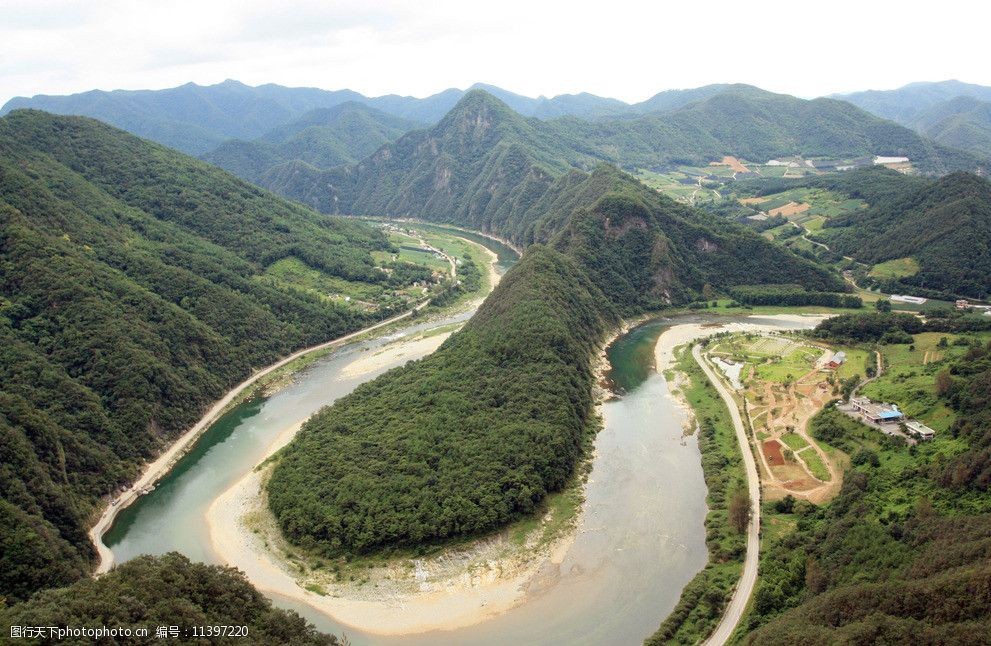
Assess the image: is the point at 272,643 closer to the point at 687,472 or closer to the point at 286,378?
the point at 687,472

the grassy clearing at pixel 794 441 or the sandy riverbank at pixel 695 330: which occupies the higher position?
the sandy riverbank at pixel 695 330

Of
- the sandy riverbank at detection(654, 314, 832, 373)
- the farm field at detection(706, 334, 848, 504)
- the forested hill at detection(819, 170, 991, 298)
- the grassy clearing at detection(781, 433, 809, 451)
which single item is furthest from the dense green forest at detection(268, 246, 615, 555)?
the forested hill at detection(819, 170, 991, 298)

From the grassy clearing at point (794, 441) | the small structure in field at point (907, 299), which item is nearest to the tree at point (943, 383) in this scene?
the grassy clearing at point (794, 441)

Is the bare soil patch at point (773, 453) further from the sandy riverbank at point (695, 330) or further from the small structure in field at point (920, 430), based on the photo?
the sandy riverbank at point (695, 330)

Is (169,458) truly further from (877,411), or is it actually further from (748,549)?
(877,411)

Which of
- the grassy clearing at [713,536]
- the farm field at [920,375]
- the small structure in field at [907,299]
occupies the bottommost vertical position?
the grassy clearing at [713,536]
